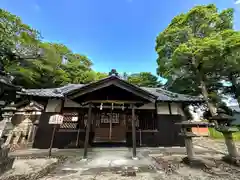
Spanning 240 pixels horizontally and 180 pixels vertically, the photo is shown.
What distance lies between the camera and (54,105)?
7055 mm

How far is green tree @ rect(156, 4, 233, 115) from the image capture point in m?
11.1

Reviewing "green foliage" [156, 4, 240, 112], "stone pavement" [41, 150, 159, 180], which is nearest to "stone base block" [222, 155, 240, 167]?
"stone pavement" [41, 150, 159, 180]

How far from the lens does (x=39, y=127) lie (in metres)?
6.63

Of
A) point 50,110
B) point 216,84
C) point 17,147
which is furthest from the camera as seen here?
point 216,84

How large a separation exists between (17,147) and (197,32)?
59.4 feet

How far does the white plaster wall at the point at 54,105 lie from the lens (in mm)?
6977

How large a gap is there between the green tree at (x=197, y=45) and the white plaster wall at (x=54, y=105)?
36.5ft

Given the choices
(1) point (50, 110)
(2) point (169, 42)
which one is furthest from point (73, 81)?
(2) point (169, 42)

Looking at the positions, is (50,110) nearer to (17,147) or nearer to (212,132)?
(17,147)

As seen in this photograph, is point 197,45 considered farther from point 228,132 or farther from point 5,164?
point 5,164

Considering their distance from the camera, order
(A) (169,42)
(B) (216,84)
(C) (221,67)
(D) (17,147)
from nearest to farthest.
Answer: (D) (17,147) < (C) (221,67) < (A) (169,42) < (B) (216,84)

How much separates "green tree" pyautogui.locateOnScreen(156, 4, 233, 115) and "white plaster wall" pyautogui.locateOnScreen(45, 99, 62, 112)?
11.1 meters

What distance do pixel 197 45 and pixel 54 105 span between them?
13125mm

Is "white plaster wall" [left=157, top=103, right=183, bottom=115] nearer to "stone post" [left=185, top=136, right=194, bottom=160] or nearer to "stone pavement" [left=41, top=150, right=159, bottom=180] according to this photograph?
"stone post" [left=185, top=136, right=194, bottom=160]
